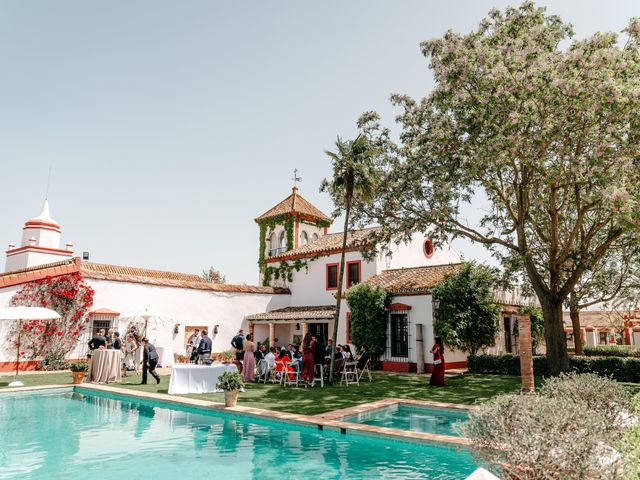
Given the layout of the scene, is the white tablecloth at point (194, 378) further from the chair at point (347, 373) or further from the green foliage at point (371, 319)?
the green foliage at point (371, 319)

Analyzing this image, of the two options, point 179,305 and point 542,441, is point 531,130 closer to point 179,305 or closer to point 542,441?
point 542,441

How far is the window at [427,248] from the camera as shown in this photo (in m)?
29.2

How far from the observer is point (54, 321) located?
2033 cm

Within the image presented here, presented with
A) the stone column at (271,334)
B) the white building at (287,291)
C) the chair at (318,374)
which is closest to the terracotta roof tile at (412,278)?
the white building at (287,291)

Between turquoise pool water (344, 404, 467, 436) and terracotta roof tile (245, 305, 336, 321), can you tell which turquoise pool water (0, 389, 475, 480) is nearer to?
turquoise pool water (344, 404, 467, 436)

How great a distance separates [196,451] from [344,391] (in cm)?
693

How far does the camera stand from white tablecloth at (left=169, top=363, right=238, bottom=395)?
13844 mm

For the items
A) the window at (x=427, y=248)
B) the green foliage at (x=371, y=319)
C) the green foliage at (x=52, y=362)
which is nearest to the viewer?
the green foliage at (x=52, y=362)

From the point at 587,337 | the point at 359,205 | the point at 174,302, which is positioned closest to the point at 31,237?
the point at 174,302

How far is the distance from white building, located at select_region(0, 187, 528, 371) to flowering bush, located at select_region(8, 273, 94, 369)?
0.36 metres

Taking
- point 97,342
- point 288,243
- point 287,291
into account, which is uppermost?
point 288,243

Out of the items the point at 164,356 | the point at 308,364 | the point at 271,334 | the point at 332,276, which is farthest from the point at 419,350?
the point at 164,356

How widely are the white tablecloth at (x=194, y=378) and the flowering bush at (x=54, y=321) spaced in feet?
30.8

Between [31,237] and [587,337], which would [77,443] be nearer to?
[31,237]
